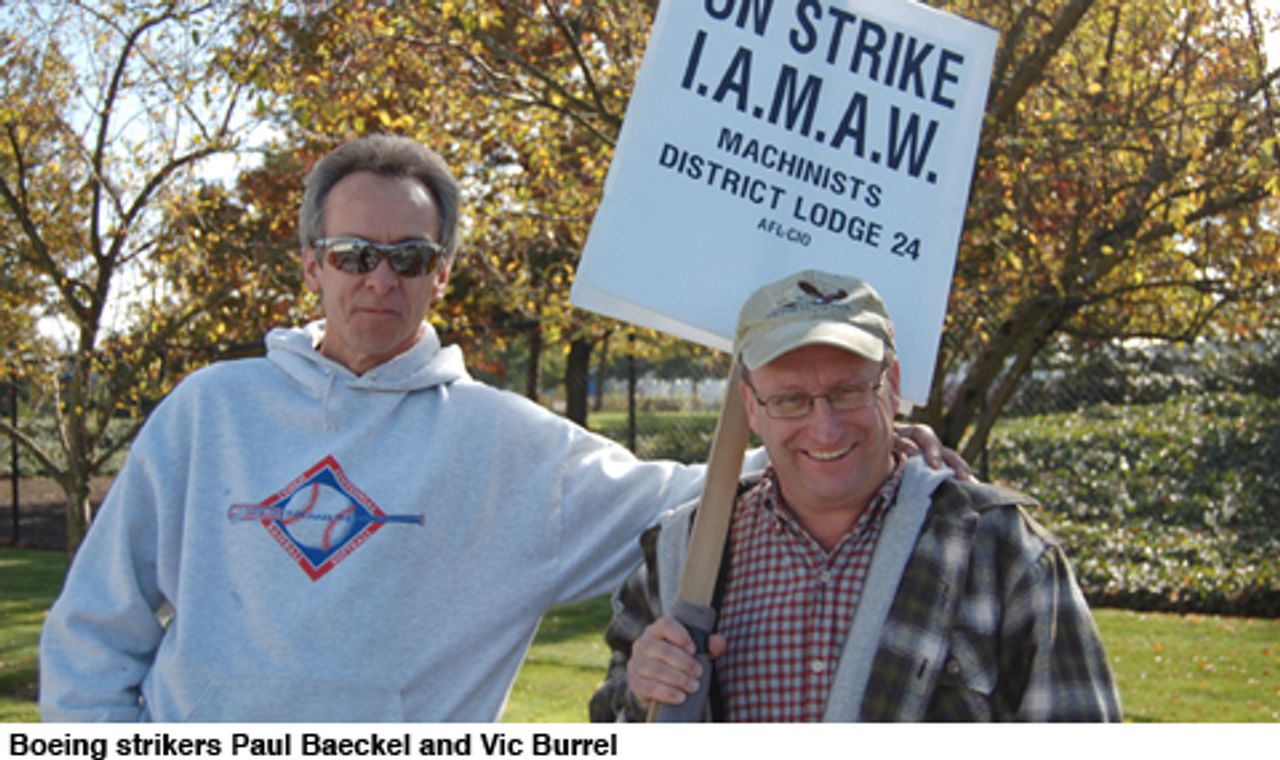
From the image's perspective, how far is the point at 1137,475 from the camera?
13.9 meters

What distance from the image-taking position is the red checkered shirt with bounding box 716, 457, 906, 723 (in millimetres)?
2367

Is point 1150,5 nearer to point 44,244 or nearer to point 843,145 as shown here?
point 843,145

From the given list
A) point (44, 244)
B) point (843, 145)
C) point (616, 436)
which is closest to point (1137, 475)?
Answer: point (616, 436)

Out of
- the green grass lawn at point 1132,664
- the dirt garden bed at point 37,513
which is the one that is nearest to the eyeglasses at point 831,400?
the green grass lawn at point 1132,664

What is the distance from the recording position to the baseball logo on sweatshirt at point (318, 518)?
272cm

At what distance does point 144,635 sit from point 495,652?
736 millimetres

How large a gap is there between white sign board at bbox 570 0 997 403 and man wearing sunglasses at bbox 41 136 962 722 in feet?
1.34

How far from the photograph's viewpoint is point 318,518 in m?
2.74

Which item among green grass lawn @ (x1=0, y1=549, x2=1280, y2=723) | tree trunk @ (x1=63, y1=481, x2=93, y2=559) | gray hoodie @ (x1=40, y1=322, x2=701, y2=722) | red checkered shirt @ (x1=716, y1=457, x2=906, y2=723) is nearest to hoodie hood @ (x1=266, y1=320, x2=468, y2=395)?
gray hoodie @ (x1=40, y1=322, x2=701, y2=722)

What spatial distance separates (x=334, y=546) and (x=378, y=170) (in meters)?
0.82

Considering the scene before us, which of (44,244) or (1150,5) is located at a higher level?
(1150,5)

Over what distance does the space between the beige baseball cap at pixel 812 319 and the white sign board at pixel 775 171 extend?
22cm

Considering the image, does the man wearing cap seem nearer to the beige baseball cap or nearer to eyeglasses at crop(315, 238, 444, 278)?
the beige baseball cap

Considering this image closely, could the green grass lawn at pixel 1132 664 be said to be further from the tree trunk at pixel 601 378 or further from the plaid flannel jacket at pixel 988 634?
the tree trunk at pixel 601 378
